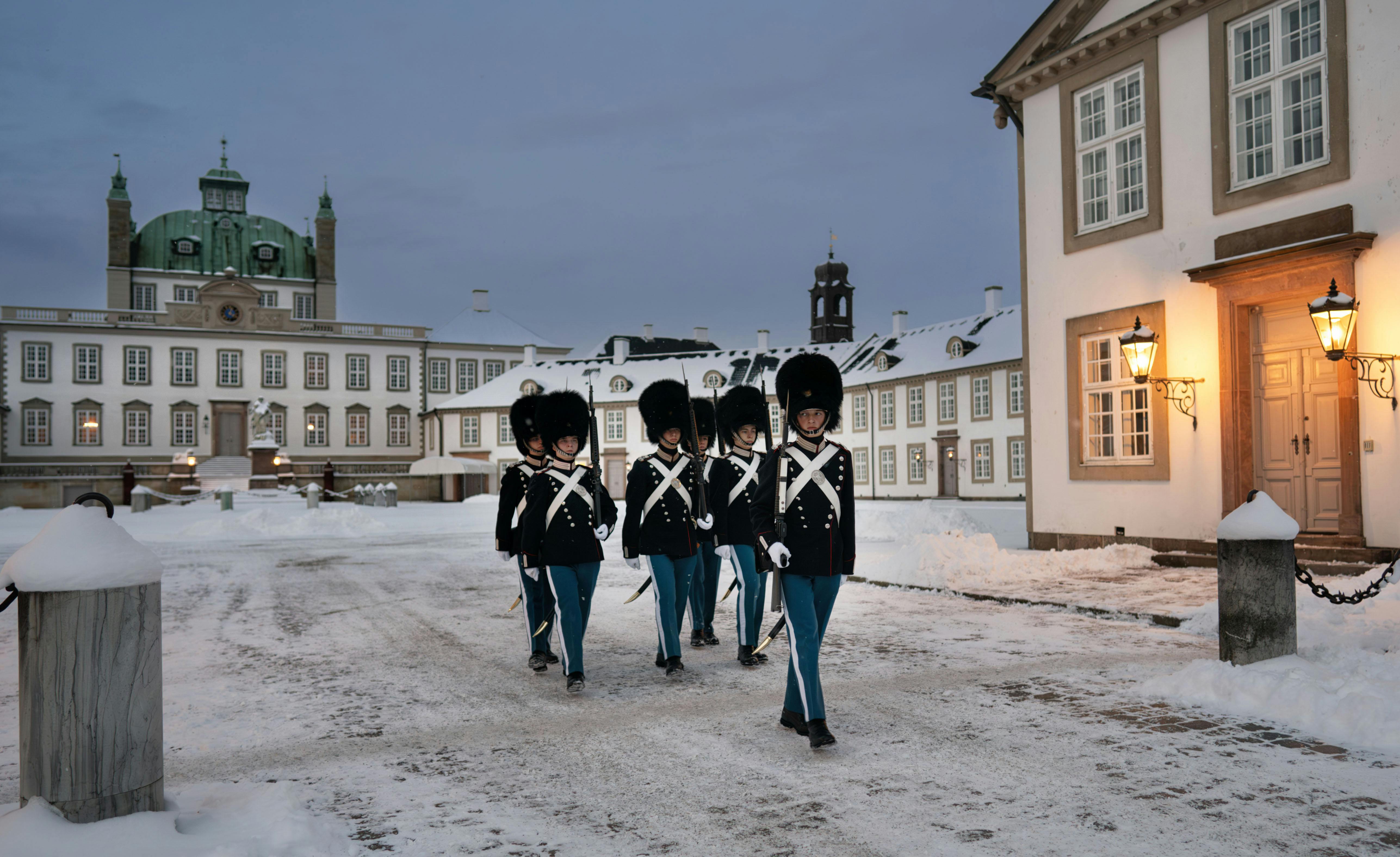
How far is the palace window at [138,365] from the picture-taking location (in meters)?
54.9

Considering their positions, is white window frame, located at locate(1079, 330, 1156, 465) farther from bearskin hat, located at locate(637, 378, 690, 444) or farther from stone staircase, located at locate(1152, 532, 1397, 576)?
bearskin hat, located at locate(637, 378, 690, 444)

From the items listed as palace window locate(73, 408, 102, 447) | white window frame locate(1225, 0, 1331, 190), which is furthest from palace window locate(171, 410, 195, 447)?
white window frame locate(1225, 0, 1331, 190)

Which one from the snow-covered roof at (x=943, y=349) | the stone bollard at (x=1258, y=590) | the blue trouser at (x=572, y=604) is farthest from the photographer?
the snow-covered roof at (x=943, y=349)

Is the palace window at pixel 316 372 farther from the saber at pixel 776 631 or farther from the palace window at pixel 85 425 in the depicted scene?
the saber at pixel 776 631

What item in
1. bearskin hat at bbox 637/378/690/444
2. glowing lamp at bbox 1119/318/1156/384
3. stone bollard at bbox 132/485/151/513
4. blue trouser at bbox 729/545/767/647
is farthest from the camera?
stone bollard at bbox 132/485/151/513

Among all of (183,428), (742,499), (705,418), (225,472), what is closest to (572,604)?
(742,499)

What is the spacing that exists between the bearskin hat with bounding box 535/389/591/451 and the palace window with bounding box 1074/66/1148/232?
384 inches

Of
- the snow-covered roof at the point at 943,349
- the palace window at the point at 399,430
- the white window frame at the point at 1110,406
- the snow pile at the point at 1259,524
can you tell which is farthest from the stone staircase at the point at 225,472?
the snow pile at the point at 1259,524

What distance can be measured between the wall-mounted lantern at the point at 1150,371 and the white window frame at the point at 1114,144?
1918mm

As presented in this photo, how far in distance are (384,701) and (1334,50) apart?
1198 cm

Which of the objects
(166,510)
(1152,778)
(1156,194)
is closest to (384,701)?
(1152,778)

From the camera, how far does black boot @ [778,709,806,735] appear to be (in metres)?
5.27

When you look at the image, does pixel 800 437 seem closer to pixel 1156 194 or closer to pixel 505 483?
pixel 505 483

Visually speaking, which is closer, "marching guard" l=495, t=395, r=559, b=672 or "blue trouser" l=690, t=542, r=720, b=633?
"marching guard" l=495, t=395, r=559, b=672
